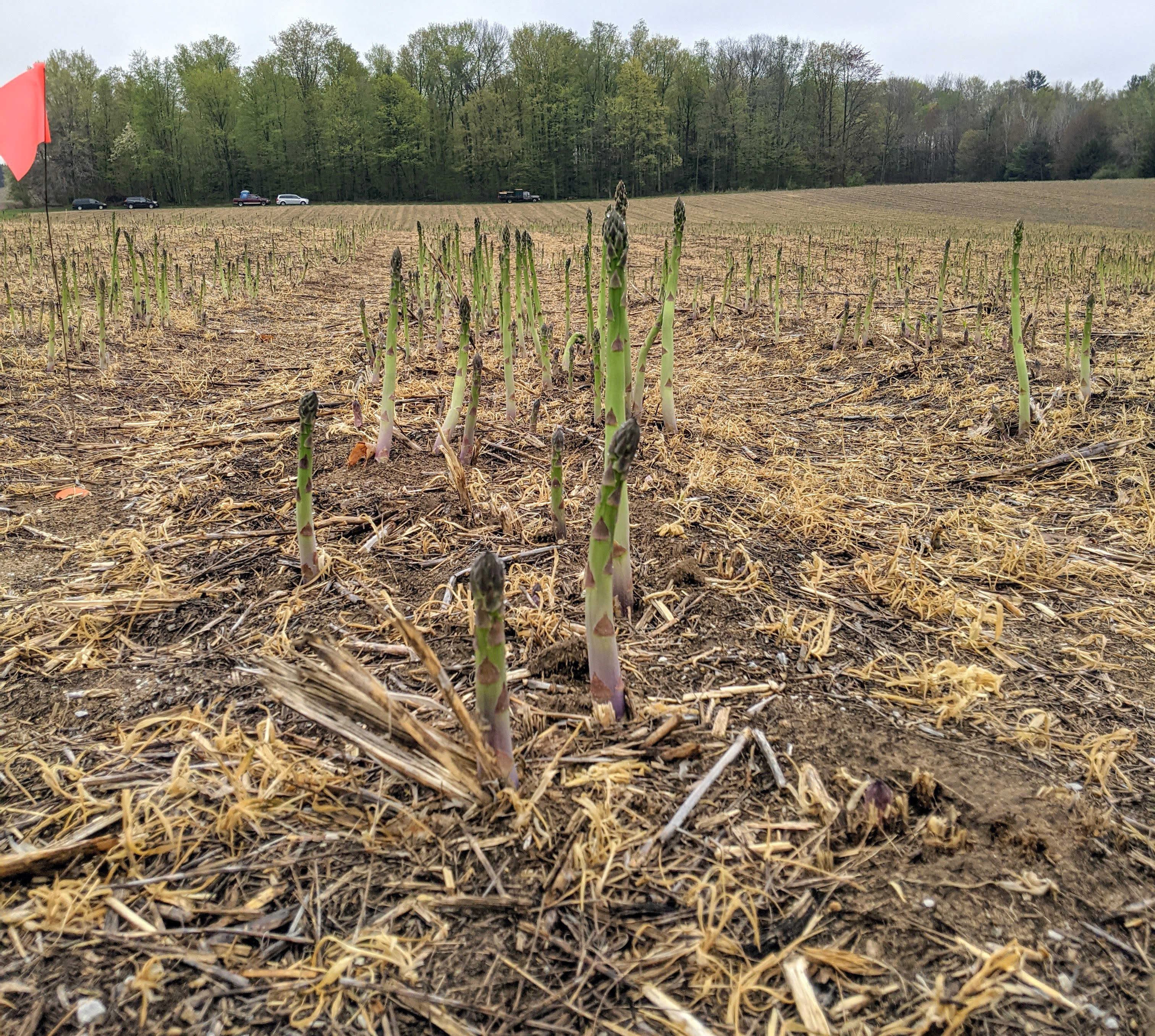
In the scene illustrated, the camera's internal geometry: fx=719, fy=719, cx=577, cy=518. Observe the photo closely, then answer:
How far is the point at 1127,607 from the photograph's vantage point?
282 cm

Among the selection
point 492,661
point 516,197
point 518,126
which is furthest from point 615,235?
point 518,126

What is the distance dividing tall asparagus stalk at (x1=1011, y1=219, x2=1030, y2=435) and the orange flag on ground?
6.98 metres

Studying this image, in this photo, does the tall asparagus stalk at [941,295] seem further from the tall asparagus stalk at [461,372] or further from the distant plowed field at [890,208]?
the distant plowed field at [890,208]

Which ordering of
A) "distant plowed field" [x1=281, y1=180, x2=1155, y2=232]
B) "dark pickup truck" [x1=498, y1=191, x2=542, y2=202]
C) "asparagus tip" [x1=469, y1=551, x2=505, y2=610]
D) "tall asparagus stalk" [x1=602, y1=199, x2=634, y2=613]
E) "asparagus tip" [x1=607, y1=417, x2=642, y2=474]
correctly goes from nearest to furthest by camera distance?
"asparagus tip" [x1=469, y1=551, x2=505, y2=610] < "asparagus tip" [x1=607, y1=417, x2=642, y2=474] < "tall asparagus stalk" [x1=602, y1=199, x2=634, y2=613] < "distant plowed field" [x1=281, y1=180, x2=1155, y2=232] < "dark pickup truck" [x1=498, y1=191, x2=542, y2=202]

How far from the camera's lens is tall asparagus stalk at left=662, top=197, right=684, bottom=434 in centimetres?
404

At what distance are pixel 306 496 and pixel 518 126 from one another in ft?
238

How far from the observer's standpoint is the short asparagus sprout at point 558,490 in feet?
9.54

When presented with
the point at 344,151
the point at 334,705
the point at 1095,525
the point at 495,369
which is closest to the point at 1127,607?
the point at 1095,525

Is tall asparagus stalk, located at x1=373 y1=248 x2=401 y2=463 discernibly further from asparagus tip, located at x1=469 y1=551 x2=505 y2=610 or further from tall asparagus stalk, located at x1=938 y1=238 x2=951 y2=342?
tall asparagus stalk, located at x1=938 y1=238 x2=951 y2=342

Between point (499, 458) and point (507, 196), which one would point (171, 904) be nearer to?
point (499, 458)

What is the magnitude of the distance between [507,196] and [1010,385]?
188 feet

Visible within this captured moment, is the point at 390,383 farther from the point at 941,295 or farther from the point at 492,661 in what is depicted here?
the point at 941,295

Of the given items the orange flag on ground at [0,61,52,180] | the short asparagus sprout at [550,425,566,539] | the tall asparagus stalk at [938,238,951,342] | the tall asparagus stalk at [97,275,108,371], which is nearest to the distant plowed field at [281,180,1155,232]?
the tall asparagus stalk at [938,238,951,342]

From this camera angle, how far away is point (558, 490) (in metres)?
3.09
